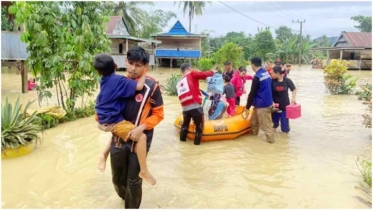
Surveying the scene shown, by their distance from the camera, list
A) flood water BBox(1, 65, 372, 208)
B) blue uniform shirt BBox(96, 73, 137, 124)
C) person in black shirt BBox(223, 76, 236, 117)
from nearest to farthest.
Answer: blue uniform shirt BBox(96, 73, 137, 124), flood water BBox(1, 65, 372, 208), person in black shirt BBox(223, 76, 236, 117)

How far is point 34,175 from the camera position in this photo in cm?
493

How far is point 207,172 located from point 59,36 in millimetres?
Result: 4966

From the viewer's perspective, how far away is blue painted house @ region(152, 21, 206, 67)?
32719 millimetres

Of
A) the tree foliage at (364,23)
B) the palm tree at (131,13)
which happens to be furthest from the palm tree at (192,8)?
the tree foliage at (364,23)

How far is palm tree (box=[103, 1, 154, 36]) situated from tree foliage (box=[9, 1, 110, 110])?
30.0 m

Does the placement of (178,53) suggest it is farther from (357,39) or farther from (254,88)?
(254,88)

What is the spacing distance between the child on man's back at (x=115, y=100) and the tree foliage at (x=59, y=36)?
16.2 feet

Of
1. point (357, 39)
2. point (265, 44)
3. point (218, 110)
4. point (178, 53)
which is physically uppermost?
point (357, 39)

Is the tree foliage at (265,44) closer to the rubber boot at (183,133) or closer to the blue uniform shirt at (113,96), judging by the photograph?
the rubber boot at (183,133)

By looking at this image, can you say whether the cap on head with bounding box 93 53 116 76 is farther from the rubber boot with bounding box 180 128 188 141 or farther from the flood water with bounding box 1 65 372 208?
the rubber boot with bounding box 180 128 188 141

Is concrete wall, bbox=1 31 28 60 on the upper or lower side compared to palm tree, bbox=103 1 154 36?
lower

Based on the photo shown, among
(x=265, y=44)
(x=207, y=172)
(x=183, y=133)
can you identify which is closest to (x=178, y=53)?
(x=265, y=44)

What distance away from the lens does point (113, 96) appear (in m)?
3.26

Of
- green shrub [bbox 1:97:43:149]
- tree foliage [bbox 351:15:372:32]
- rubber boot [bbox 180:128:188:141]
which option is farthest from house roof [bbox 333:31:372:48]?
green shrub [bbox 1:97:43:149]
